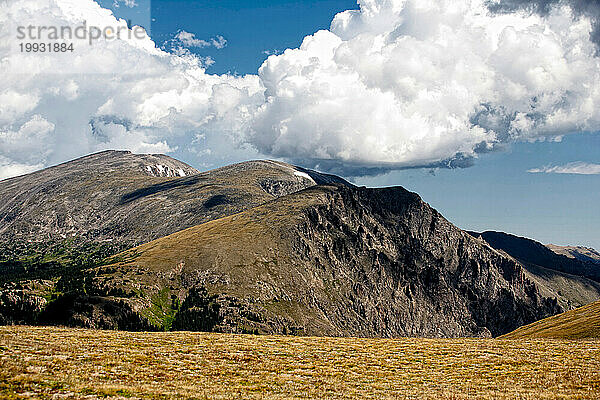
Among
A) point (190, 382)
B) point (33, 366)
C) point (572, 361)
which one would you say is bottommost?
point (572, 361)

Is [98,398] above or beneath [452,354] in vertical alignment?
above

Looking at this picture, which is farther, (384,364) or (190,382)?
(384,364)

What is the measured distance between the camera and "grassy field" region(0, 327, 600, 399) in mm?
35594

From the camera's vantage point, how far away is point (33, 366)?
37.8m

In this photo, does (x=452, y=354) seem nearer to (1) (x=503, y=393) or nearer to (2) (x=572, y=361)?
(2) (x=572, y=361)

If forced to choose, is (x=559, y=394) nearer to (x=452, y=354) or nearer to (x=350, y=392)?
(x=350, y=392)

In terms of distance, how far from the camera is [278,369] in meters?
47.0

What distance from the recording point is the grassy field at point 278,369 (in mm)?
35594

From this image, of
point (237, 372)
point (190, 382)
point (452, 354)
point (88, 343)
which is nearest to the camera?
point (190, 382)

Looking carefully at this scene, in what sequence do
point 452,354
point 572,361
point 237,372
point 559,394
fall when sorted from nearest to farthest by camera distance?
point 559,394 → point 237,372 → point 572,361 → point 452,354

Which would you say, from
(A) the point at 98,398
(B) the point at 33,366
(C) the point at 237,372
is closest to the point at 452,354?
(C) the point at 237,372

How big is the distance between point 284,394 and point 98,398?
1499cm

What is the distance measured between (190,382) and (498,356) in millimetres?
40196

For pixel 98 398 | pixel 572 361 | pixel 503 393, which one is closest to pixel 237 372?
pixel 98 398
